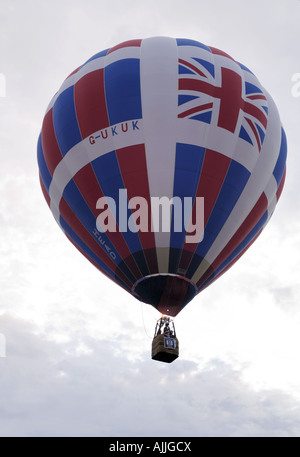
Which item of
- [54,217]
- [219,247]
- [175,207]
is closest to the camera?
[175,207]

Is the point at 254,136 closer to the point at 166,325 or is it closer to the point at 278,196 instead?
the point at 278,196

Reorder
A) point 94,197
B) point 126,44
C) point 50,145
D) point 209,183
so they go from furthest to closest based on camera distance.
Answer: point 126,44
point 50,145
point 94,197
point 209,183

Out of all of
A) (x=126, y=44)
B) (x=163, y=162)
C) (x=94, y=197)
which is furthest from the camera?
(x=126, y=44)

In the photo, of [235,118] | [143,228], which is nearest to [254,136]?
[235,118]

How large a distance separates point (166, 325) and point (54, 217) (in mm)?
5901

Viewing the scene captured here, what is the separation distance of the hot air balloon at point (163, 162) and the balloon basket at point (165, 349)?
107 centimetres

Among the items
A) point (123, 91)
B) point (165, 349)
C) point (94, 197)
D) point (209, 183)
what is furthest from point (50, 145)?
point (165, 349)

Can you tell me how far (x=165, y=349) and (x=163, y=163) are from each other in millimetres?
5167

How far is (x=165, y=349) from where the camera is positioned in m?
15.7

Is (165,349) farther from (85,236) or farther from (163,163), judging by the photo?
(163,163)

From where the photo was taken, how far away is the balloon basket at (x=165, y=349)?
619 inches

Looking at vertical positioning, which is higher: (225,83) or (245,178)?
(225,83)

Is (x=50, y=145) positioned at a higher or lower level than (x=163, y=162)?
higher

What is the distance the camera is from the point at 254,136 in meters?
17.5
